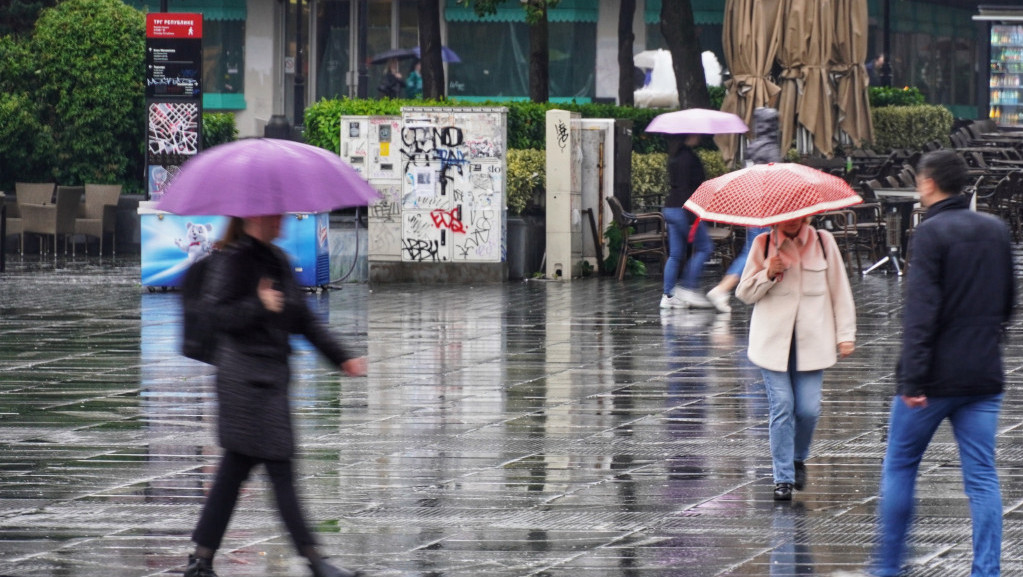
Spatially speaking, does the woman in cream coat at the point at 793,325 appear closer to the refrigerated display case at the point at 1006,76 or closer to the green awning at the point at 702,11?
the green awning at the point at 702,11

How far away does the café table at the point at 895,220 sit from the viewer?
1967cm

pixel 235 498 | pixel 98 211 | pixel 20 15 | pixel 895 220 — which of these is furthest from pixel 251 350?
pixel 20 15

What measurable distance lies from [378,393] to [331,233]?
840 centimetres

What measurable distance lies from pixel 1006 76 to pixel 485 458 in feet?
121

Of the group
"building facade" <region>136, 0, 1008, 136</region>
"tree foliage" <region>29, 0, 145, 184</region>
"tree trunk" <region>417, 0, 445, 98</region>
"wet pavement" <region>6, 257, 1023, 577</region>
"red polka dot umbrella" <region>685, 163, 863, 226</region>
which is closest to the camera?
"wet pavement" <region>6, 257, 1023, 577</region>

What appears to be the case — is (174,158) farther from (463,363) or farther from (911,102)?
(911,102)

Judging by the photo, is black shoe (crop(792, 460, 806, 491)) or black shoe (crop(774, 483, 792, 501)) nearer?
black shoe (crop(774, 483, 792, 501))

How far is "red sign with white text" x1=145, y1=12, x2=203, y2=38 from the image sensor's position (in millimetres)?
19000

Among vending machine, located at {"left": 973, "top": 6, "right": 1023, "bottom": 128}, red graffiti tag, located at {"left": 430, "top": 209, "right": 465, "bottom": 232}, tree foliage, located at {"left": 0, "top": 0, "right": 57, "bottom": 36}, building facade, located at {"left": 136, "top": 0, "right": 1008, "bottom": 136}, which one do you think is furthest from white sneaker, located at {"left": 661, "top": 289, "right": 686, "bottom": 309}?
vending machine, located at {"left": 973, "top": 6, "right": 1023, "bottom": 128}

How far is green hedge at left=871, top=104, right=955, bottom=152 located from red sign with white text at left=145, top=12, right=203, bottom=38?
14329mm

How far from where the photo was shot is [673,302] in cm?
1619

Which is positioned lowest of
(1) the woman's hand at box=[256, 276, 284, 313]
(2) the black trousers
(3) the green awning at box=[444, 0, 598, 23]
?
(2) the black trousers

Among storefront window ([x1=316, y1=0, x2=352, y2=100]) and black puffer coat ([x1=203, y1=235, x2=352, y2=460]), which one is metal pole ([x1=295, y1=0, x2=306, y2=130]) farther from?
black puffer coat ([x1=203, y1=235, x2=352, y2=460])

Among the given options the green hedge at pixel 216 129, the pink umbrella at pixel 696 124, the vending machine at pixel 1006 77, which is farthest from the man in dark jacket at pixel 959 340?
the vending machine at pixel 1006 77
